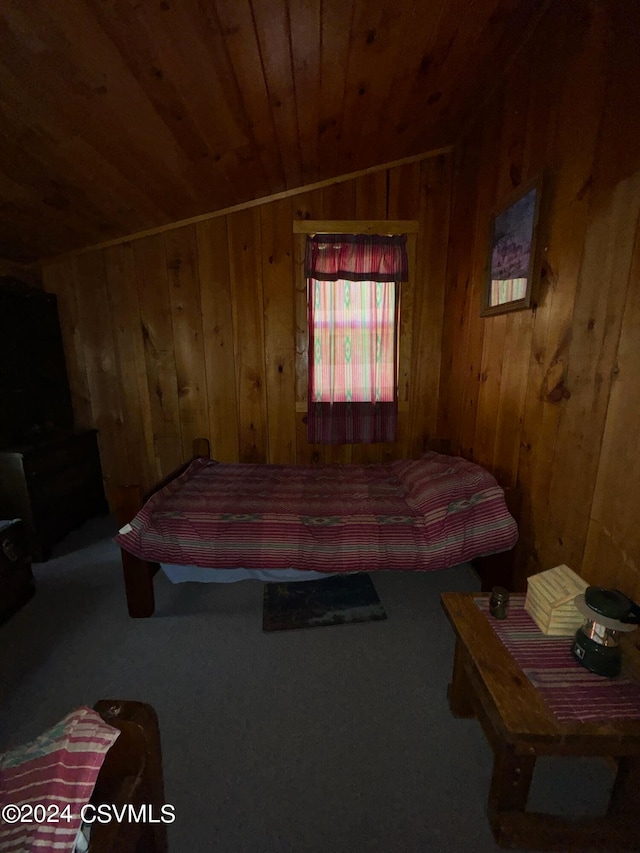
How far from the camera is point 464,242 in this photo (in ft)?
9.02

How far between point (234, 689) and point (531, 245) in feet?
8.04

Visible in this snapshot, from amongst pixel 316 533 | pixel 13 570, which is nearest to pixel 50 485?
pixel 13 570

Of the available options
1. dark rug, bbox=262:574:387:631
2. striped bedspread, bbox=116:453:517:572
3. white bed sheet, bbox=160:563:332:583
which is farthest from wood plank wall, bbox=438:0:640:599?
white bed sheet, bbox=160:563:332:583

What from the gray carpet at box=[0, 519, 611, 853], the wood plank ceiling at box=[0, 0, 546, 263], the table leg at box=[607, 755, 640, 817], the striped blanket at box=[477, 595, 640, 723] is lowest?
the gray carpet at box=[0, 519, 611, 853]

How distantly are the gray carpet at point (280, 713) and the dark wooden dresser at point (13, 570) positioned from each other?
0.07m

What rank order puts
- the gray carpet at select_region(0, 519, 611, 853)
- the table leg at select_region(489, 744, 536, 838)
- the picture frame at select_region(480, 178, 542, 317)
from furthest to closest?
the picture frame at select_region(480, 178, 542, 317)
the gray carpet at select_region(0, 519, 611, 853)
the table leg at select_region(489, 744, 536, 838)

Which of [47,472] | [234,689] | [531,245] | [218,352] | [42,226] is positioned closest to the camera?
[234,689]

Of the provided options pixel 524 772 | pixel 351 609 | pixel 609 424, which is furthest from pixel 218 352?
pixel 524 772

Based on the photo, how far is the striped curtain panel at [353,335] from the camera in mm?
2988

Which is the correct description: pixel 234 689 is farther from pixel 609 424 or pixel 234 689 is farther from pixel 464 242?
pixel 464 242

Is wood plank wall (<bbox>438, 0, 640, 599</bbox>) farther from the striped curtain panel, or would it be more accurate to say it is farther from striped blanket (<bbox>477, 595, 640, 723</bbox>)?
the striped curtain panel

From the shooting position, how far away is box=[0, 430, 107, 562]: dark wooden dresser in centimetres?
249

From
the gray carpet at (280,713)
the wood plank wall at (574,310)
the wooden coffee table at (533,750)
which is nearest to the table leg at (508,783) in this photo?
the wooden coffee table at (533,750)

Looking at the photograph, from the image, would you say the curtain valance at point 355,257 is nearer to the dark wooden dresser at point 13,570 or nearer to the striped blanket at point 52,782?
the dark wooden dresser at point 13,570
